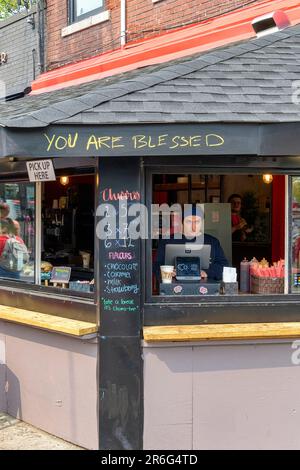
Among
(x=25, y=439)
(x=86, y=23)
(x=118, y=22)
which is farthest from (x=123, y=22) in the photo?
(x=25, y=439)

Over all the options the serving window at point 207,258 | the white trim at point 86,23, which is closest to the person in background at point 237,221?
the serving window at point 207,258

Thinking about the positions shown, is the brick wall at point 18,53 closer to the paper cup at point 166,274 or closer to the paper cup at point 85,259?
the paper cup at point 85,259

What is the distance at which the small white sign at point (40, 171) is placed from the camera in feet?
17.1

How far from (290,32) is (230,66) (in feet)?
3.76

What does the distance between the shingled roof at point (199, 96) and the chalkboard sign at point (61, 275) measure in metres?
1.59

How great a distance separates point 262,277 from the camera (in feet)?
16.9

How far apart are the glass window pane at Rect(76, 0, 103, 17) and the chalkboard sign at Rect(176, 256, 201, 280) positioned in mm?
5352

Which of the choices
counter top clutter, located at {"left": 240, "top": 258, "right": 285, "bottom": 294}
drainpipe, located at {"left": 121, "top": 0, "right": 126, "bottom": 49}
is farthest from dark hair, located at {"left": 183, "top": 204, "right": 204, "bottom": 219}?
drainpipe, located at {"left": 121, "top": 0, "right": 126, "bottom": 49}

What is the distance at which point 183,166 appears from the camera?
4.81 metres

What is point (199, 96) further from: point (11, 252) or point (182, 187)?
point (182, 187)

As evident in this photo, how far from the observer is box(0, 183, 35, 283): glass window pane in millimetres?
5879

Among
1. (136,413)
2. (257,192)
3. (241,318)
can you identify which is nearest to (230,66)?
(241,318)

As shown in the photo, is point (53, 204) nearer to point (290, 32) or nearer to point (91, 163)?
point (91, 163)

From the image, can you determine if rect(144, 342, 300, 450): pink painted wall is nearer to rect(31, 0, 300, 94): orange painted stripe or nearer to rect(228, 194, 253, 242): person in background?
rect(228, 194, 253, 242): person in background
